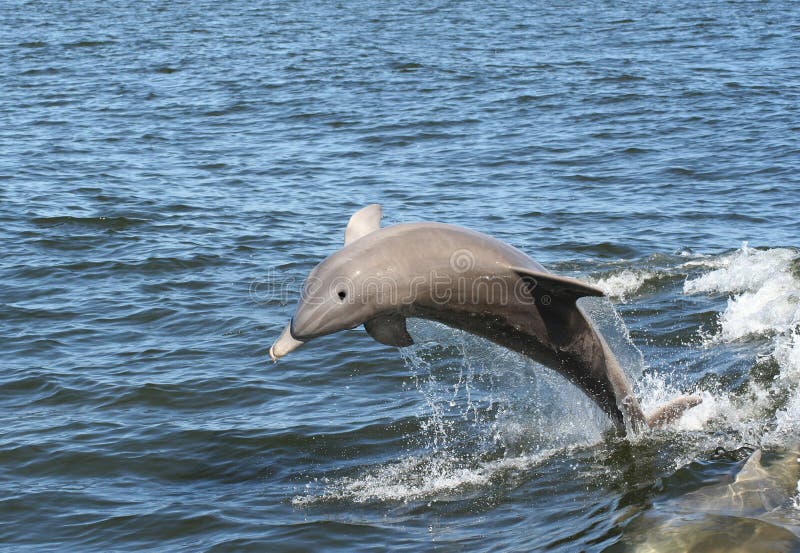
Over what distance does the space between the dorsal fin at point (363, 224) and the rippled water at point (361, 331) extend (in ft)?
8.80

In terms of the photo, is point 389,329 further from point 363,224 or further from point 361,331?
point 361,331

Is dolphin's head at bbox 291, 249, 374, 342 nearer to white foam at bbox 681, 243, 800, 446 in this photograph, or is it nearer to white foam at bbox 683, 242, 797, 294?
white foam at bbox 681, 243, 800, 446

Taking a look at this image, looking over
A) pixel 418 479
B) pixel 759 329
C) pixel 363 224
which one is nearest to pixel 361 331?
pixel 418 479

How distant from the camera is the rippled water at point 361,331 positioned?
→ 394 inches

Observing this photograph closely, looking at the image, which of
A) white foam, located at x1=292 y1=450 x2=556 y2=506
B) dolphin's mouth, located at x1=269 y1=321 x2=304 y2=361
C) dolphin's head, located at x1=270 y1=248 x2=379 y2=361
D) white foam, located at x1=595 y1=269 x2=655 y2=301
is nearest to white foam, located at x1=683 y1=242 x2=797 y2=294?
white foam, located at x1=595 y1=269 x2=655 y2=301

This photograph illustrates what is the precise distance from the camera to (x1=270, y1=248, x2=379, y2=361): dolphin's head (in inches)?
305

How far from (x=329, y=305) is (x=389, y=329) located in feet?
3.06

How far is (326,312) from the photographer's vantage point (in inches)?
307

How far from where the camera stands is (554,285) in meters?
8.41

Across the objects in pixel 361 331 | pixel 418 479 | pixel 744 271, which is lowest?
pixel 418 479

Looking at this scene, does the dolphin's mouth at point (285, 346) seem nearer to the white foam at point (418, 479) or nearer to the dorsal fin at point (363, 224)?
the dorsal fin at point (363, 224)

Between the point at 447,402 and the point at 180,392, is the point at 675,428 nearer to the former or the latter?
the point at 447,402

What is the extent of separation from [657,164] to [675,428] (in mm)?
11989

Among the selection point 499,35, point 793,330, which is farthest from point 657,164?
point 499,35
